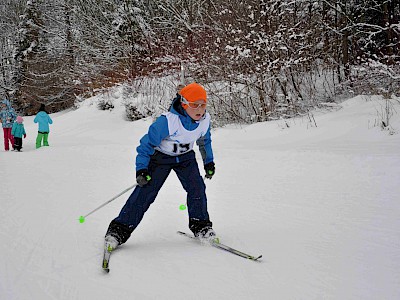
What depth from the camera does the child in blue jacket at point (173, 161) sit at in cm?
332

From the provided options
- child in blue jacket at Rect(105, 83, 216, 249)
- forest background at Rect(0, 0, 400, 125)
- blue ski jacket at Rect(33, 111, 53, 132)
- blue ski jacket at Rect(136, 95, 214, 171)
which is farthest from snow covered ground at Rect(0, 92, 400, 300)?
blue ski jacket at Rect(33, 111, 53, 132)

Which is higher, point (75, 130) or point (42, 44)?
point (42, 44)

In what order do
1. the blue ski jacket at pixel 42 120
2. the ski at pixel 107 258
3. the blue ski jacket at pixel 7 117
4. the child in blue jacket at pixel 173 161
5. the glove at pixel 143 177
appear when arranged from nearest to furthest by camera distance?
the ski at pixel 107 258 → the glove at pixel 143 177 → the child in blue jacket at pixel 173 161 → the blue ski jacket at pixel 7 117 → the blue ski jacket at pixel 42 120

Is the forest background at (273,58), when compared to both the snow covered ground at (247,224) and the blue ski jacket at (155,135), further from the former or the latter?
the blue ski jacket at (155,135)

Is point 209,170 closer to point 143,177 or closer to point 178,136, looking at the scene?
point 178,136

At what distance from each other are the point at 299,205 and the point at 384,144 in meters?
2.39

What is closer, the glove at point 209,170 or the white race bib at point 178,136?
the white race bib at point 178,136

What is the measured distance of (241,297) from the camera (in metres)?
2.48

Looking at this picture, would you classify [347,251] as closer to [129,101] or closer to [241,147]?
[241,147]

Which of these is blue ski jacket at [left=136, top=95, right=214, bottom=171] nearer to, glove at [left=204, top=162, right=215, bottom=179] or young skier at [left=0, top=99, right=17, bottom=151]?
glove at [left=204, top=162, right=215, bottom=179]

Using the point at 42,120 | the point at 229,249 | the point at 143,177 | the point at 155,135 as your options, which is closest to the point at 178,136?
the point at 155,135

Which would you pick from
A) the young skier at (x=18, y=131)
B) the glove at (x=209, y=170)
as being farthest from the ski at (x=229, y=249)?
the young skier at (x=18, y=131)

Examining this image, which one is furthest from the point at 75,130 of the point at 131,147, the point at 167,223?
the point at 167,223

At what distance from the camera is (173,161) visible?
3553 millimetres
